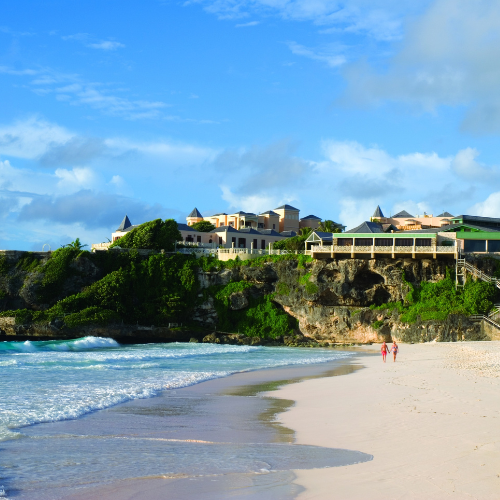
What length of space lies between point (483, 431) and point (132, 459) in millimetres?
7266

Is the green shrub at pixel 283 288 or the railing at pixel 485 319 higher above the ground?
the green shrub at pixel 283 288

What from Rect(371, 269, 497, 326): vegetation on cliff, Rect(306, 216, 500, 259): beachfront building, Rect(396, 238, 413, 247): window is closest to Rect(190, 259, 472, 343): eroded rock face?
Rect(371, 269, 497, 326): vegetation on cliff

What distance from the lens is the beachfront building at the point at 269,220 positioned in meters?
79.1

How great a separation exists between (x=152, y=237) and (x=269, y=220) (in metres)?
27.9

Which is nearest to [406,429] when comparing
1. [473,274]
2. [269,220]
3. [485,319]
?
[485,319]

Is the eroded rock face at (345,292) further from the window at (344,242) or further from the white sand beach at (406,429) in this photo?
the white sand beach at (406,429)

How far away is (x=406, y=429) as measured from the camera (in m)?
13.1

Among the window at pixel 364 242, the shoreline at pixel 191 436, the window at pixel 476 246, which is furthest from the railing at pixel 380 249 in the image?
the shoreline at pixel 191 436

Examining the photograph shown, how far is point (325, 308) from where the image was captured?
47.9 m

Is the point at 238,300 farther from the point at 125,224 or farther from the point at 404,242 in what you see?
the point at 125,224

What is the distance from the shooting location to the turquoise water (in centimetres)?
1712

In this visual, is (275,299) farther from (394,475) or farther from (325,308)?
Answer: (394,475)

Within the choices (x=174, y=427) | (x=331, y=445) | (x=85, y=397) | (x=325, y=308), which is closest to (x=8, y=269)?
(x=325, y=308)

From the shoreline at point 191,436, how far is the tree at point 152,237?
112ft
